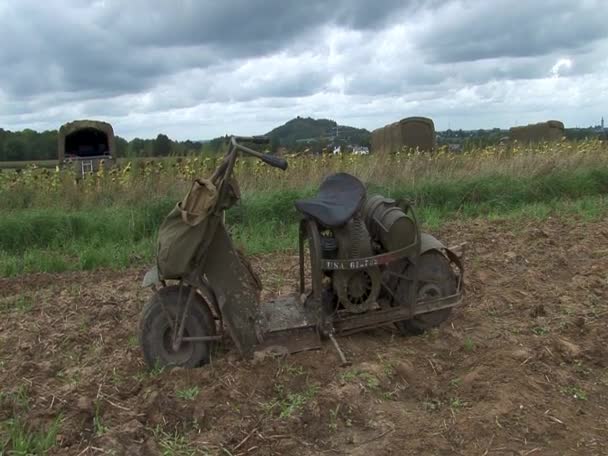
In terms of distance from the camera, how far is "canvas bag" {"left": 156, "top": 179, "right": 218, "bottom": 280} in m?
3.85

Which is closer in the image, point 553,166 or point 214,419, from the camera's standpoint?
point 214,419

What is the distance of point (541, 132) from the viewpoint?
745 inches

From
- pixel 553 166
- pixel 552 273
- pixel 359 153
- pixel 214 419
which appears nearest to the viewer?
pixel 214 419

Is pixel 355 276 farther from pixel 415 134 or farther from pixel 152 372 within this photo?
pixel 415 134

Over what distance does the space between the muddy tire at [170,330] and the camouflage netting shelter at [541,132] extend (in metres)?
16.2

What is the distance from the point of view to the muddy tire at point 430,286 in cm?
465

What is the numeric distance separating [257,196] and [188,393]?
604 centimetres

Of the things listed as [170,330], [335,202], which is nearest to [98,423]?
[170,330]

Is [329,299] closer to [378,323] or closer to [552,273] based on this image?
[378,323]

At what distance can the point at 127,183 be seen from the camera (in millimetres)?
10156

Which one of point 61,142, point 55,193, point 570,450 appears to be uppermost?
point 61,142

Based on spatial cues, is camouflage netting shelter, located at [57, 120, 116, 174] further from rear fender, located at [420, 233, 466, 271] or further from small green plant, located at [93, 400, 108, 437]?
small green plant, located at [93, 400, 108, 437]

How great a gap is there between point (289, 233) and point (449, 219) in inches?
100.0

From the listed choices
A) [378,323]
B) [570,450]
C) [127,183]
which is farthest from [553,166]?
[570,450]
